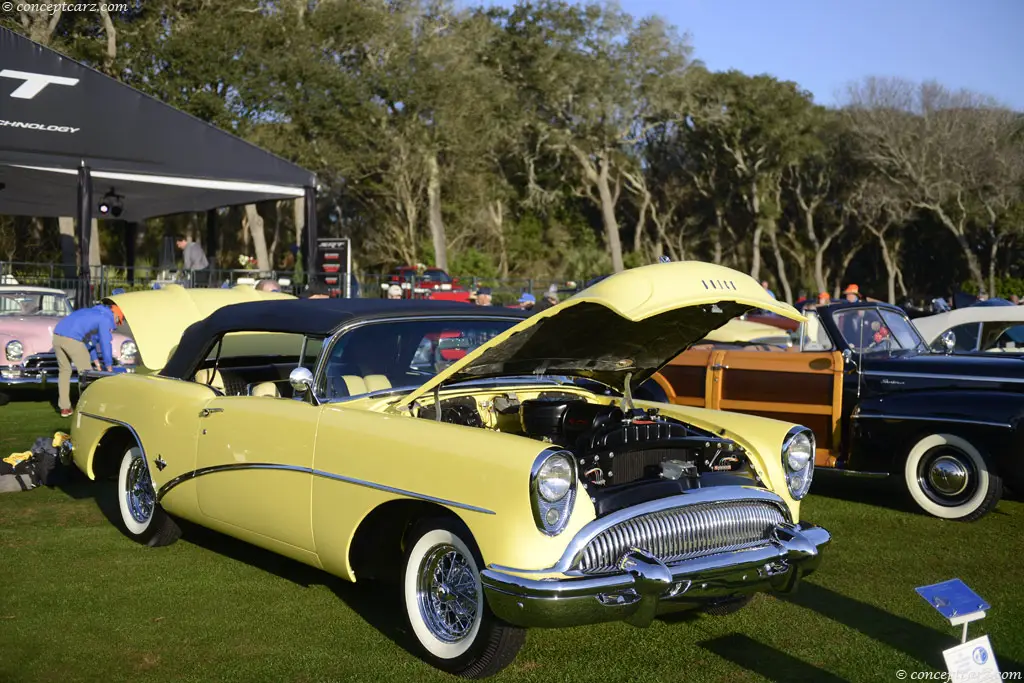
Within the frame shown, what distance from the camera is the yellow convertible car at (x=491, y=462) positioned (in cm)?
392

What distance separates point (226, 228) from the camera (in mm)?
47188

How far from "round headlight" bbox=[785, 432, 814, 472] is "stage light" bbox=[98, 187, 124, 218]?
17749 millimetres

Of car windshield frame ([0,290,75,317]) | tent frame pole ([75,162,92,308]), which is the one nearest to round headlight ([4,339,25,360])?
car windshield frame ([0,290,75,317])

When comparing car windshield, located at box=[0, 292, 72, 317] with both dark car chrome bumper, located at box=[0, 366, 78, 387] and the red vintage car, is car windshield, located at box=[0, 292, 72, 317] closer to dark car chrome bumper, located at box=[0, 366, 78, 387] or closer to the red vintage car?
dark car chrome bumper, located at box=[0, 366, 78, 387]

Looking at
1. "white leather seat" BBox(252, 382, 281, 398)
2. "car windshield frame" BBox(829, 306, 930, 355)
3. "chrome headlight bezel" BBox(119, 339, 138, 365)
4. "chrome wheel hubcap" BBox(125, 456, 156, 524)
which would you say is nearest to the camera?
"white leather seat" BBox(252, 382, 281, 398)

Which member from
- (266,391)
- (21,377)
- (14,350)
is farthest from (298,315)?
(14,350)

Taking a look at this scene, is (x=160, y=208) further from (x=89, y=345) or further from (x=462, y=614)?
(x=462, y=614)

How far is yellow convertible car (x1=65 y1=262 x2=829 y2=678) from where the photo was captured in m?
3.92

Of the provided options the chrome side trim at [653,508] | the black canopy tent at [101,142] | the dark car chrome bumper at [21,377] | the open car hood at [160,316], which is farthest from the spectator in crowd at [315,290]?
the chrome side trim at [653,508]

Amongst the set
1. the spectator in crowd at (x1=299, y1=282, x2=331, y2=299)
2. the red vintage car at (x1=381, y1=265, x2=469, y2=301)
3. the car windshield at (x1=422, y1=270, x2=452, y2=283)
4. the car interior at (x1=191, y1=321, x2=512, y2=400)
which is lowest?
the car interior at (x1=191, y1=321, x2=512, y2=400)

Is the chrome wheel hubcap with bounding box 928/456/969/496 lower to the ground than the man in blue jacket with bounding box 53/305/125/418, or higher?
lower

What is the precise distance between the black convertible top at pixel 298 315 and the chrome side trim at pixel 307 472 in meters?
0.69

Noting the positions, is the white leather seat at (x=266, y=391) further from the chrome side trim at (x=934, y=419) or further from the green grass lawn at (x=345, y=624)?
the chrome side trim at (x=934, y=419)

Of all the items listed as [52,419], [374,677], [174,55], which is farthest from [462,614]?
[174,55]
